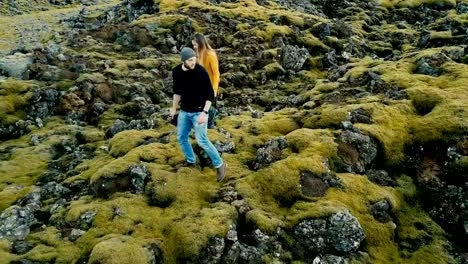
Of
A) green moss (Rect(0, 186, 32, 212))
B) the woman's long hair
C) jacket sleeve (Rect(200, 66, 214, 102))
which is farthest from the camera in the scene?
green moss (Rect(0, 186, 32, 212))

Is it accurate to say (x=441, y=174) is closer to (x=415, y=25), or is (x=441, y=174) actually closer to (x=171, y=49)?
(x=171, y=49)

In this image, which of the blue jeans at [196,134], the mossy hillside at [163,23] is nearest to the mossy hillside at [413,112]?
the blue jeans at [196,134]

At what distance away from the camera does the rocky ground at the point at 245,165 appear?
13289 mm

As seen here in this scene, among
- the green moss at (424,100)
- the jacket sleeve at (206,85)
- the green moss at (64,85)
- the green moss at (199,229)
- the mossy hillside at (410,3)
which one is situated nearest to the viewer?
the green moss at (199,229)

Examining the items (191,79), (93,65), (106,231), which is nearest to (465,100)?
(191,79)

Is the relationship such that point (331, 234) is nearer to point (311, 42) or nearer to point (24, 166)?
point (24, 166)

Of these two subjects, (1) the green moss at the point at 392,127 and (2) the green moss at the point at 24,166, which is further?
(2) the green moss at the point at 24,166

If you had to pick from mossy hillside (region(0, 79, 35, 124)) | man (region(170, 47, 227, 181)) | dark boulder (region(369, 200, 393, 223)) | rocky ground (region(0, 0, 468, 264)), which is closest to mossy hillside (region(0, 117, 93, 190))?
rocky ground (region(0, 0, 468, 264))

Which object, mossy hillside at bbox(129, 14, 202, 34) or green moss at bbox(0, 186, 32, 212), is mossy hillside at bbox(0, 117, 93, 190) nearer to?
green moss at bbox(0, 186, 32, 212)

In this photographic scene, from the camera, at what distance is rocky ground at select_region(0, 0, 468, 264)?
43.6 ft

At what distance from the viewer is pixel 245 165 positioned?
Result: 56.3ft

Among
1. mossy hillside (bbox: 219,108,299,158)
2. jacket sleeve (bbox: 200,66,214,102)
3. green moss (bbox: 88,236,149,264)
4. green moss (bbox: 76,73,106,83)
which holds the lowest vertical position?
green moss (bbox: 76,73,106,83)

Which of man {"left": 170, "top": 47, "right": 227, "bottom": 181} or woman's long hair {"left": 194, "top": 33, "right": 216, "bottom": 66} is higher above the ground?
woman's long hair {"left": 194, "top": 33, "right": 216, "bottom": 66}

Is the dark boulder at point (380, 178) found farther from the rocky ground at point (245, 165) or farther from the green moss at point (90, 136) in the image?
the green moss at point (90, 136)
